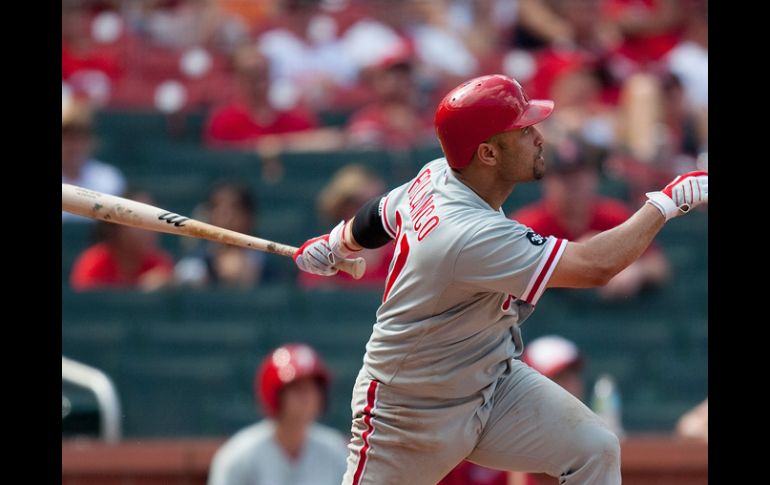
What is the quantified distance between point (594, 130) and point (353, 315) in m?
2.24

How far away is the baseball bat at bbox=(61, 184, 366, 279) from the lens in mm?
4480

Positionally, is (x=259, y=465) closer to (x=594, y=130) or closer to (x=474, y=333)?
(x=474, y=333)

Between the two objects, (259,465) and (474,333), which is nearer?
(474,333)

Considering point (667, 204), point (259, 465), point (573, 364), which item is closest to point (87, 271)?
point (259, 465)

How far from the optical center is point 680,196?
157 inches

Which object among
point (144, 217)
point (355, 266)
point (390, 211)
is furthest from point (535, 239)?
point (144, 217)

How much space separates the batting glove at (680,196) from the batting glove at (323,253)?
3.88 feet

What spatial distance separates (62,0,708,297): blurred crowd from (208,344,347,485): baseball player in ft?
5.03

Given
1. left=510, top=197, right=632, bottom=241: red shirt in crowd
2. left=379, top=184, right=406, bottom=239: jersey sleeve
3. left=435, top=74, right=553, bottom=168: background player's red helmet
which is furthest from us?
left=510, top=197, right=632, bottom=241: red shirt in crowd

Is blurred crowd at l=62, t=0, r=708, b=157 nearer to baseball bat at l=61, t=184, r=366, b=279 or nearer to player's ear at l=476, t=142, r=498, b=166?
baseball bat at l=61, t=184, r=366, b=279

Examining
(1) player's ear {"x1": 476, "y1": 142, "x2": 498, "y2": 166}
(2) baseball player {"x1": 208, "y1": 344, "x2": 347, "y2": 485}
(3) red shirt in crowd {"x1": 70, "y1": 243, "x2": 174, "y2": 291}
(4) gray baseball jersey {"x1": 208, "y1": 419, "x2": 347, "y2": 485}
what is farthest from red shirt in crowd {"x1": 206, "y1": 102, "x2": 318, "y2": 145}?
(1) player's ear {"x1": 476, "y1": 142, "x2": 498, "y2": 166}

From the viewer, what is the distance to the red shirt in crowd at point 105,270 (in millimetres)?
7902

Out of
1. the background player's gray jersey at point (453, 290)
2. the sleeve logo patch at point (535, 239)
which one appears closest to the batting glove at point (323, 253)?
the background player's gray jersey at point (453, 290)

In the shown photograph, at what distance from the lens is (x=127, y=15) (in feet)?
38.0
